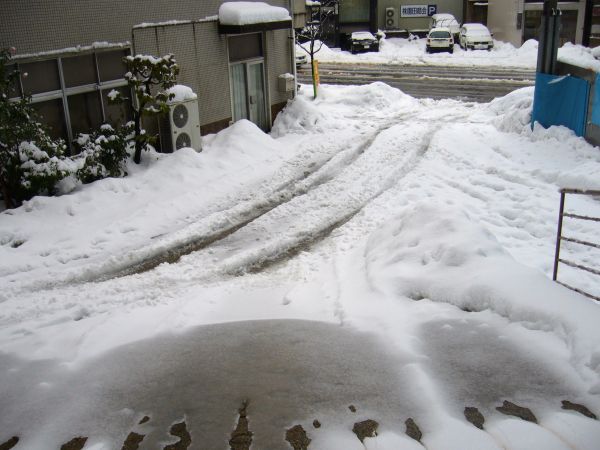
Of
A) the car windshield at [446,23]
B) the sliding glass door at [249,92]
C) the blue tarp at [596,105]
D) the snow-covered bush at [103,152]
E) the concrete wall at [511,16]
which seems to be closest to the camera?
the snow-covered bush at [103,152]

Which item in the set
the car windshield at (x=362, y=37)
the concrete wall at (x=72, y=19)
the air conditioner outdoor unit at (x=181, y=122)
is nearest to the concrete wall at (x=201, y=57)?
the concrete wall at (x=72, y=19)

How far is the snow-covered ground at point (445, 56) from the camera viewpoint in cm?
3191

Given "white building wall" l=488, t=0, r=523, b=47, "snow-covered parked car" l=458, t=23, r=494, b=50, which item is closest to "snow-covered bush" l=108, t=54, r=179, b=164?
"snow-covered parked car" l=458, t=23, r=494, b=50

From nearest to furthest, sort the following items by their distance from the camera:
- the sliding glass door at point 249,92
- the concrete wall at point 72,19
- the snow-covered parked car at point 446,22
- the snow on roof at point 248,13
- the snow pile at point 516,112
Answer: the concrete wall at point 72,19 < the snow on roof at point 248,13 < the sliding glass door at point 249,92 < the snow pile at point 516,112 < the snow-covered parked car at point 446,22

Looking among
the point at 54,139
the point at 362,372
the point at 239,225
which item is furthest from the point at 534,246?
the point at 54,139

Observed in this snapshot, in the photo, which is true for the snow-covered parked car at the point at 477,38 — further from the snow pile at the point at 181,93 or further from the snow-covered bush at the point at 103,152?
the snow-covered bush at the point at 103,152

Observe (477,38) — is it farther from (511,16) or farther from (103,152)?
(103,152)

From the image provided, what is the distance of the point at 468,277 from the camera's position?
670cm

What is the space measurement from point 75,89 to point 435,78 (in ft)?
64.2

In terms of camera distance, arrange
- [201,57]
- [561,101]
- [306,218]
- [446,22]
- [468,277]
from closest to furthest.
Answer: [468,277]
[306,218]
[201,57]
[561,101]
[446,22]

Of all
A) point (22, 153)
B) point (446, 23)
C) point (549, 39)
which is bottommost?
point (22, 153)

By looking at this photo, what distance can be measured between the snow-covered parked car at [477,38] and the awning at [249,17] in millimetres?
22596

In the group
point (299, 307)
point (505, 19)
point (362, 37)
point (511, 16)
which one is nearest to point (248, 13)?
point (299, 307)

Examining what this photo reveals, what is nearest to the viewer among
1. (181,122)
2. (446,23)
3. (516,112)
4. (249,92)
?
(181,122)
